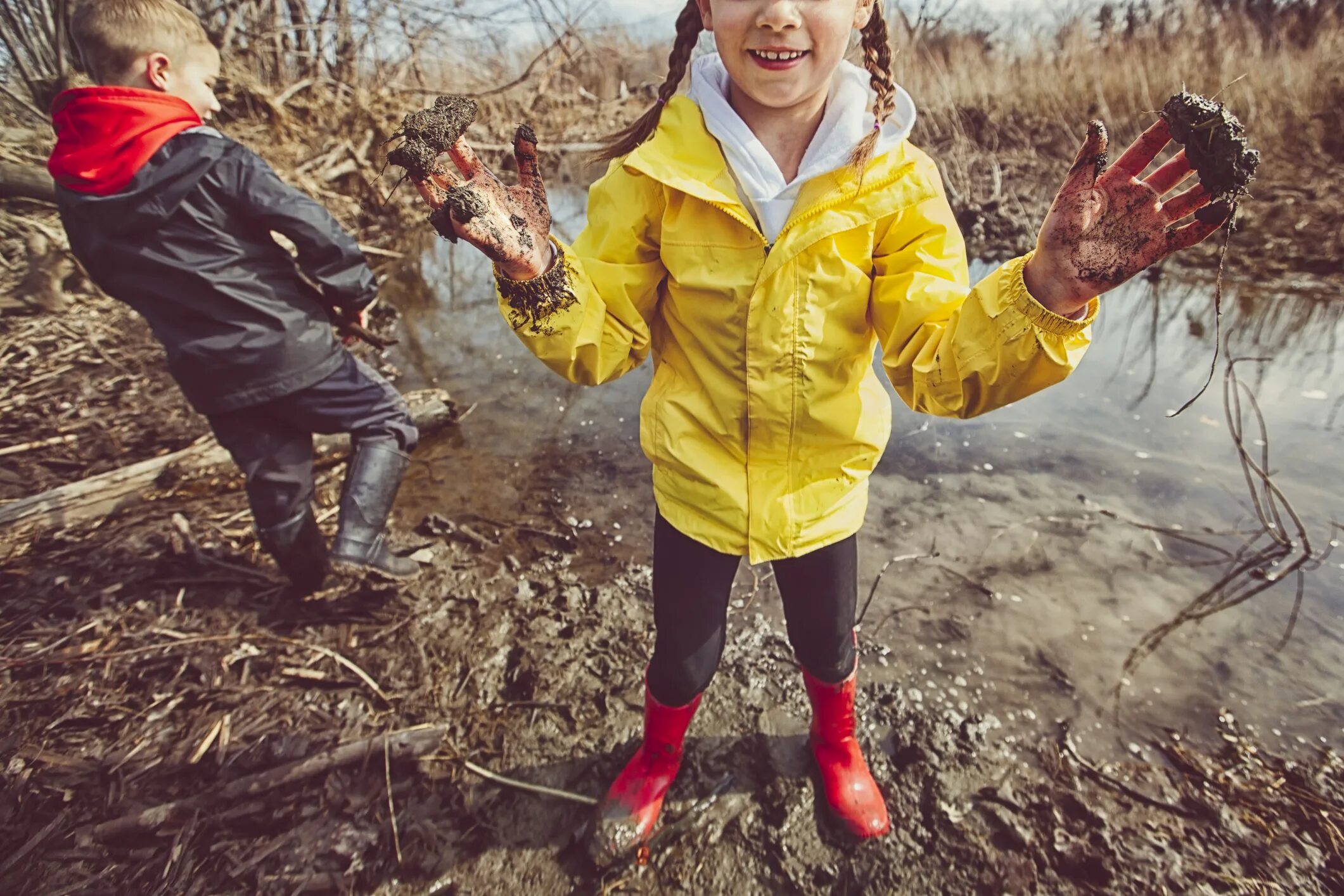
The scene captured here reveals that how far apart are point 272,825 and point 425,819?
410mm

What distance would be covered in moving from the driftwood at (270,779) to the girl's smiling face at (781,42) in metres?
1.97

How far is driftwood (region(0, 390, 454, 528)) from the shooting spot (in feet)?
9.04

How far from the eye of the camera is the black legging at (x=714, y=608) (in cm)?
155

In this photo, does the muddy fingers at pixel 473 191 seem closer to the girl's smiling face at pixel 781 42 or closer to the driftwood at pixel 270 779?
the girl's smiling face at pixel 781 42

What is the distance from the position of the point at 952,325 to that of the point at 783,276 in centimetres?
32

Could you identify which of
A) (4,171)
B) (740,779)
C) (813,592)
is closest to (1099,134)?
(813,592)

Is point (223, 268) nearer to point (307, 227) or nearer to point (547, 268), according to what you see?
point (307, 227)

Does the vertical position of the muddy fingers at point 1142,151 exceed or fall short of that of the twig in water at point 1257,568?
it exceeds it

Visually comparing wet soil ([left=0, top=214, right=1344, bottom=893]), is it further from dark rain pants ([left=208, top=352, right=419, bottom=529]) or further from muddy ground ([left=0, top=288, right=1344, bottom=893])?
dark rain pants ([left=208, top=352, right=419, bottom=529])

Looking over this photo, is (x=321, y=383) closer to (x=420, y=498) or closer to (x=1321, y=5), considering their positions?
(x=420, y=498)

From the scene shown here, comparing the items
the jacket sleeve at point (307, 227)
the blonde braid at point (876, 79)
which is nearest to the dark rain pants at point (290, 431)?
the jacket sleeve at point (307, 227)

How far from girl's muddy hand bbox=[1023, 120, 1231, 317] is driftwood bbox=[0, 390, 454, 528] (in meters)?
3.27

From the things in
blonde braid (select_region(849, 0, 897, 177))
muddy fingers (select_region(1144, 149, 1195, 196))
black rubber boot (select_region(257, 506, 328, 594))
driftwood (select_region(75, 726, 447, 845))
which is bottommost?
driftwood (select_region(75, 726, 447, 845))

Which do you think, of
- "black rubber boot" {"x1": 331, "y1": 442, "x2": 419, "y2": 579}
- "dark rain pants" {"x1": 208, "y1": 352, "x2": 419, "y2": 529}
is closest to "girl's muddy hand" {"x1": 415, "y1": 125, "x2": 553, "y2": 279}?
A: "dark rain pants" {"x1": 208, "y1": 352, "x2": 419, "y2": 529}
